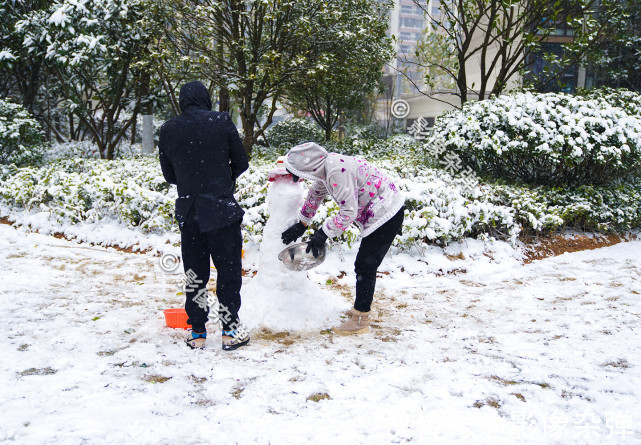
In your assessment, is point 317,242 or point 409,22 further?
point 409,22

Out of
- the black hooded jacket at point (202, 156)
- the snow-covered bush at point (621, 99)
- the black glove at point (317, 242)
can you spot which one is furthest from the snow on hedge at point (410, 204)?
the black hooded jacket at point (202, 156)

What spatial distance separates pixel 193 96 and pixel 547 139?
5.99m

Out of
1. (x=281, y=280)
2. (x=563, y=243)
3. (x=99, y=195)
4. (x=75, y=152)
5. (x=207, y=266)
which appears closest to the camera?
(x=207, y=266)

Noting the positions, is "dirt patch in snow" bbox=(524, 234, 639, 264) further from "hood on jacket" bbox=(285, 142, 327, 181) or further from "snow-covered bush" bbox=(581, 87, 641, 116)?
"hood on jacket" bbox=(285, 142, 327, 181)

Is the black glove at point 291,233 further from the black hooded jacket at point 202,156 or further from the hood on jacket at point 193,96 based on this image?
the hood on jacket at point 193,96

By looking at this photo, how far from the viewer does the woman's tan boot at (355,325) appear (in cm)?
355

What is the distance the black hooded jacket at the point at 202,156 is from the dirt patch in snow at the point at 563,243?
455 centimetres

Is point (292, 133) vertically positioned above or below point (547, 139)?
above

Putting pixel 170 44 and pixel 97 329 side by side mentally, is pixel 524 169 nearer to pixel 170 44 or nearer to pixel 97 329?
pixel 97 329

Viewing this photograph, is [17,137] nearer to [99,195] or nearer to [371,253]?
[99,195]

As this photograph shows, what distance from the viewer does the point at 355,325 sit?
358 cm

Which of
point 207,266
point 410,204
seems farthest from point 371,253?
point 410,204

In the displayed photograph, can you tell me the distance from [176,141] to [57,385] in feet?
5.16

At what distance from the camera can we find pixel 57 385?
247 centimetres
